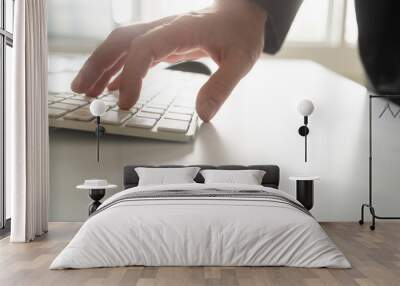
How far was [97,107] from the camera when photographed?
7.01 m

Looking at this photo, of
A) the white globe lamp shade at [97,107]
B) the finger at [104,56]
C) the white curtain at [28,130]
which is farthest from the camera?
the finger at [104,56]

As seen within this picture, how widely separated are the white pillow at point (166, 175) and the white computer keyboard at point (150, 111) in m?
0.56

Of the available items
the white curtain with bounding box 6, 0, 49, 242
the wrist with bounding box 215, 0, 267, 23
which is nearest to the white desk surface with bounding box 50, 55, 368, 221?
the wrist with bounding box 215, 0, 267, 23

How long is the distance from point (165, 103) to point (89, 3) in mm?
1625

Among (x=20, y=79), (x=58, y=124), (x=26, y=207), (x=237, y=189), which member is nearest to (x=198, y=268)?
(x=237, y=189)

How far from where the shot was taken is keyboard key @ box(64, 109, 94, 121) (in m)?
7.34

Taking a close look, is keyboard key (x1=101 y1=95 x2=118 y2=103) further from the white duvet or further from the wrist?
the white duvet

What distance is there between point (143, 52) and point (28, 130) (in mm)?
2048

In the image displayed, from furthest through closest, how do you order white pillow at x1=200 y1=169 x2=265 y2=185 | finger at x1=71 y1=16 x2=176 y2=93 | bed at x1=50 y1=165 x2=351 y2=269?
finger at x1=71 y1=16 x2=176 y2=93 < white pillow at x1=200 y1=169 x2=265 y2=185 < bed at x1=50 y1=165 x2=351 y2=269

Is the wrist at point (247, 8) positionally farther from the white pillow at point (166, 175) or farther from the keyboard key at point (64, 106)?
the keyboard key at point (64, 106)

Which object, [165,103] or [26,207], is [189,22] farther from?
[26,207]

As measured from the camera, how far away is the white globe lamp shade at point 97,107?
23.0ft

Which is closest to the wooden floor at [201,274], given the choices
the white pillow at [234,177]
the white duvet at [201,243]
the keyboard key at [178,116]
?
the white duvet at [201,243]

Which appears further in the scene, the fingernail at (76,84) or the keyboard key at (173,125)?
the fingernail at (76,84)
